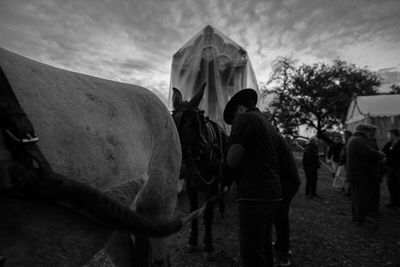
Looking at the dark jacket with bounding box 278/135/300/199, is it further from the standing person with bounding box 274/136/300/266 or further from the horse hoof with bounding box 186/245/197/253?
the horse hoof with bounding box 186/245/197/253

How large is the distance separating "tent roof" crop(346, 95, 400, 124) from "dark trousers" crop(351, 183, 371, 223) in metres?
8.77

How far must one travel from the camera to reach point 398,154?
5840 mm

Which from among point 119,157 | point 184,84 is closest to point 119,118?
point 119,157

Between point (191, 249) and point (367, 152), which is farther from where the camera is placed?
point (367, 152)

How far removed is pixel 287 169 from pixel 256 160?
82 cm

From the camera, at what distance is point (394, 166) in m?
5.97

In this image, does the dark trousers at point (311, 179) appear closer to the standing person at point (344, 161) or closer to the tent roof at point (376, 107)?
the standing person at point (344, 161)

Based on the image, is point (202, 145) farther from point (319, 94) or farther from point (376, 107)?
point (319, 94)

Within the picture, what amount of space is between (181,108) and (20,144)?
7.56 ft

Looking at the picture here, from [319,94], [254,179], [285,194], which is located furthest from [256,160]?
[319,94]

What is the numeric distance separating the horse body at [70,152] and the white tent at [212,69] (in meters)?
4.36

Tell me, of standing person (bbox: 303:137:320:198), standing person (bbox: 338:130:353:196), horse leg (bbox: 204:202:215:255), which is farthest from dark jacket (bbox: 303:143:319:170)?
horse leg (bbox: 204:202:215:255)

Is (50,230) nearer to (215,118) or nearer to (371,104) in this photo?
(215,118)

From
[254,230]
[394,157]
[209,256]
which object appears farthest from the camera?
[394,157]
